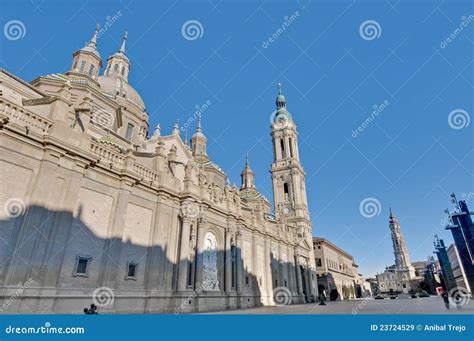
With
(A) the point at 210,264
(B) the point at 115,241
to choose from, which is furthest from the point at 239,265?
(B) the point at 115,241

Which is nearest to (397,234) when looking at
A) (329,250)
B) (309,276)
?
(329,250)

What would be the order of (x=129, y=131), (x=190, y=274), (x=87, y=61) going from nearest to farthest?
(x=190, y=274), (x=87, y=61), (x=129, y=131)

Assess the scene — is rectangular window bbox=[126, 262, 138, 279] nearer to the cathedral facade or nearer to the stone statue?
the cathedral facade

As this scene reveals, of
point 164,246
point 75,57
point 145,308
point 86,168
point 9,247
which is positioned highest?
point 75,57

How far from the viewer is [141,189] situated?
18.6 metres

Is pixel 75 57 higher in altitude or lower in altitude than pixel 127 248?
higher

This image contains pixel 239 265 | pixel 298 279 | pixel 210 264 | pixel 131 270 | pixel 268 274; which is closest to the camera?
pixel 131 270

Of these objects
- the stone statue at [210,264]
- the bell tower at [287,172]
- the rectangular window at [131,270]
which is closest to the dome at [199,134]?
the bell tower at [287,172]

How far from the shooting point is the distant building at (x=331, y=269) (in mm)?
59500

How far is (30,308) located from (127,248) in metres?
5.89

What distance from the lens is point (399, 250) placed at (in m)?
140

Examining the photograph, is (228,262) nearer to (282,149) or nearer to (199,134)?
(199,134)

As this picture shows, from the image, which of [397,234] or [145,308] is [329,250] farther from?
[397,234]

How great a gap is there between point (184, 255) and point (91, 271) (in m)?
6.72
